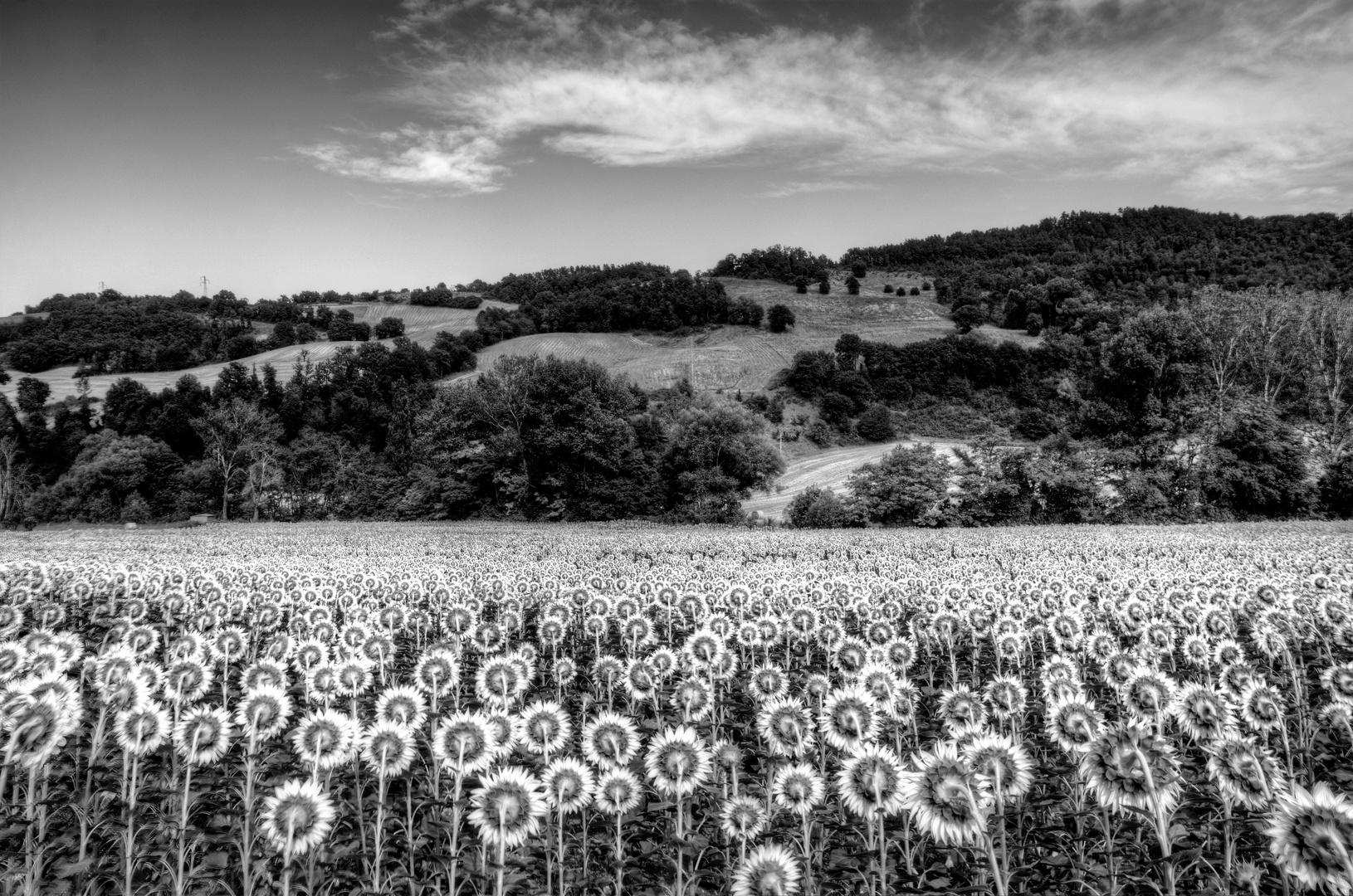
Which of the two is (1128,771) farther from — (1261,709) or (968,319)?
(968,319)

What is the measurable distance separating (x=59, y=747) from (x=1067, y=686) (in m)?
8.23

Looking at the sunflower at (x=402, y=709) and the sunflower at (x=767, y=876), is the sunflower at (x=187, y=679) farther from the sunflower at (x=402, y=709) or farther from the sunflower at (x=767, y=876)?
the sunflower at (x=767, y=876)

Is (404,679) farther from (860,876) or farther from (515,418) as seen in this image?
(515,418)

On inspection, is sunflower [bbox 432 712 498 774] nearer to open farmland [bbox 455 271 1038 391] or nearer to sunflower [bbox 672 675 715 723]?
sunflower [bbox 672 675 715 723]

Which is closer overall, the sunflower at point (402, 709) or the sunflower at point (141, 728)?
the sunflower at point (141, 728)

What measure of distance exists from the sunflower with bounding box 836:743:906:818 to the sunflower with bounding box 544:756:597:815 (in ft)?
5.12

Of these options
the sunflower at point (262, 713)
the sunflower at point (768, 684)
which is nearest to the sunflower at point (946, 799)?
the sunflower at point (768, 684)

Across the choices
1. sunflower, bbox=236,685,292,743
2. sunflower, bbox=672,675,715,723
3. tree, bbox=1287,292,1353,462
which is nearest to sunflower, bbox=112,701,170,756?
sunflower, bbox=236,685,292,743

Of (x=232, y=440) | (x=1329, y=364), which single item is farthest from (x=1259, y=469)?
(x=232, y=440)

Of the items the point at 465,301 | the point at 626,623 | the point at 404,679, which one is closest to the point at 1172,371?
the point at 626,623

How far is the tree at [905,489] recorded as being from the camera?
4066cm

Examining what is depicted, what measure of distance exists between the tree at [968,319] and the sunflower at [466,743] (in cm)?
12488

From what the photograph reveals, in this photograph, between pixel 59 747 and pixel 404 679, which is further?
pixel 404 679

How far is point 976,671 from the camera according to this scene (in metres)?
9.12
